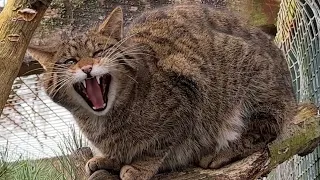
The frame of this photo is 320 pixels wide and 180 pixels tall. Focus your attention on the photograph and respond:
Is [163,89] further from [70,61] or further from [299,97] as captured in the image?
[299,97]

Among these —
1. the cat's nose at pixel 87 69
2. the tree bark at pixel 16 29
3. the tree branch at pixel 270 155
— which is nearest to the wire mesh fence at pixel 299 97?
the tree branch at pixel 270 155

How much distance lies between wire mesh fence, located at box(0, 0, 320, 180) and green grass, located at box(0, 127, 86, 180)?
0.03 metres

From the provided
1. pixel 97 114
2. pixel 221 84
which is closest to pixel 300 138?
pixel 221 84

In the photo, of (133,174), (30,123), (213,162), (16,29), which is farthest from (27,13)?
(30,123)

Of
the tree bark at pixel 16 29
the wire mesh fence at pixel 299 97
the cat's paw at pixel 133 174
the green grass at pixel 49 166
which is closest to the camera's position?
the tree bark at pixel 16 29

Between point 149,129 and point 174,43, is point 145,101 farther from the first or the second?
point 174,43

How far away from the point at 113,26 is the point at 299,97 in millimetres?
823

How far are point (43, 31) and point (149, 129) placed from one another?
462 mm

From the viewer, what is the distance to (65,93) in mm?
1309

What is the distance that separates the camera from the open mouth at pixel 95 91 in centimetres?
126

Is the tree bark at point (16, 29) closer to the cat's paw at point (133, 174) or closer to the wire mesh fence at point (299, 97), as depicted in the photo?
the cat's paw at point (133, 174)

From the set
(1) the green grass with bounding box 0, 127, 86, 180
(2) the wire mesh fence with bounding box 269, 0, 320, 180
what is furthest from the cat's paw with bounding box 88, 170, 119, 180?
(2) the wire mesh fence with bounding box 269, 0, 320, 180

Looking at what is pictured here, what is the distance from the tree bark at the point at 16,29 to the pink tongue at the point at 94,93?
0.66 feet

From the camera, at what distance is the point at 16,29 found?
3.56 feet
